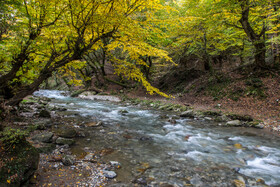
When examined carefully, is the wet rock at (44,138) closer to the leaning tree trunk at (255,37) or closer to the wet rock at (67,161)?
the wet rock at (67,161)

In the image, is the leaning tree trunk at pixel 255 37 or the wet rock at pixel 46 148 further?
the leaning tree trunk at pixel 255 37

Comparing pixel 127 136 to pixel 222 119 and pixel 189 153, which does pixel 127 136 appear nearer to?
pixel 189 153

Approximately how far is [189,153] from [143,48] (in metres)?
3.96

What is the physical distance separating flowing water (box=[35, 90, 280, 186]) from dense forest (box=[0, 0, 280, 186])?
0.55 meters

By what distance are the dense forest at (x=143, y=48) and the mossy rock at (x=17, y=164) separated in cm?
5

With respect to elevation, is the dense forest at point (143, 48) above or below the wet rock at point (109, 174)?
above

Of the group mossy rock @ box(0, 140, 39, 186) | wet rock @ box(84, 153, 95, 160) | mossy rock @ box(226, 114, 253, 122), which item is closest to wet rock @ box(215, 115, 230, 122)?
mossy rock @ box(226, 114, 253, 122)

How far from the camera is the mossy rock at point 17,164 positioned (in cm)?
287

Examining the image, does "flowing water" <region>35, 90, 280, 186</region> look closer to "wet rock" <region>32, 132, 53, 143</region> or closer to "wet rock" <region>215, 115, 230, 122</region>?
"wet rock" <region>32, 132, 53, 143</region>

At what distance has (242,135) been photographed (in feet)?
24.9

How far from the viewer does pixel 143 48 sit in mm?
5602

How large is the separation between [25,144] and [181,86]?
18999 mm

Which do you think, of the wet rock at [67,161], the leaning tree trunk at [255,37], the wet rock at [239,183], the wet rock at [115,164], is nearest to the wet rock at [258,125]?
the wet rock at [239,183]

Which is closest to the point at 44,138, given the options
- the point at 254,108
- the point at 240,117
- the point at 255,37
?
the point at 240,117
